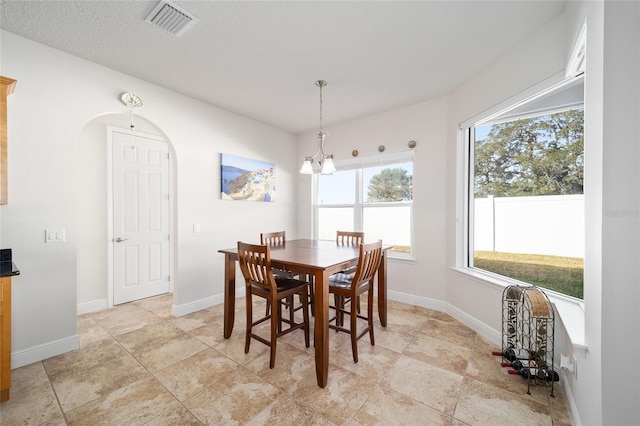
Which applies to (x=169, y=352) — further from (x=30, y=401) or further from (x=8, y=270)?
(x=8, y=270)

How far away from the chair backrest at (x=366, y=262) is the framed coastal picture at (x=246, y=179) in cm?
231

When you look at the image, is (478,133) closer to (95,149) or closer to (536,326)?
(536,326)

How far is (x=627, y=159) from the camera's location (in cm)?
109

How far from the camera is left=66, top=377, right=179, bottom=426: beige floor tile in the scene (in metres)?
1.51

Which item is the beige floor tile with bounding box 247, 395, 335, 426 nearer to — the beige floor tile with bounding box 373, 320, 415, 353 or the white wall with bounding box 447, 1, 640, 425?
the beige floor tile with bounding box 373, 320, 415, 353

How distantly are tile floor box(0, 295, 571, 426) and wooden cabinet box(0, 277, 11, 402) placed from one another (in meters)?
0.11

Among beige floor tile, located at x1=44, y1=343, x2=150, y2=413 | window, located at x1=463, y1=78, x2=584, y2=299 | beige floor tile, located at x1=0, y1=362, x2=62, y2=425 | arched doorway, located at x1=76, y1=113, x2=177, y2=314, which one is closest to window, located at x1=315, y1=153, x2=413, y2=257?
window, located at x1=463, y1=78, x2=584, y2=299

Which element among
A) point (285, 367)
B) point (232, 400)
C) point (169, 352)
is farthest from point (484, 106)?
point (169, 352)

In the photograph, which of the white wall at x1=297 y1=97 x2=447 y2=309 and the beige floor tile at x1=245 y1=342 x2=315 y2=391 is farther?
the white wall at x1=297 y1=97 x2=447 y2=309

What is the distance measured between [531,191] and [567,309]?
1097 millimetres

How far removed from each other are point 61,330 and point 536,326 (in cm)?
389

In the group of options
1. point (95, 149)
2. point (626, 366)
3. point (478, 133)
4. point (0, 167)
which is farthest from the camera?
point (95, 149)

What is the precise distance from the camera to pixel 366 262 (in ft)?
7.09

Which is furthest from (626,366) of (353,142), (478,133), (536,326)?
(353,142)
